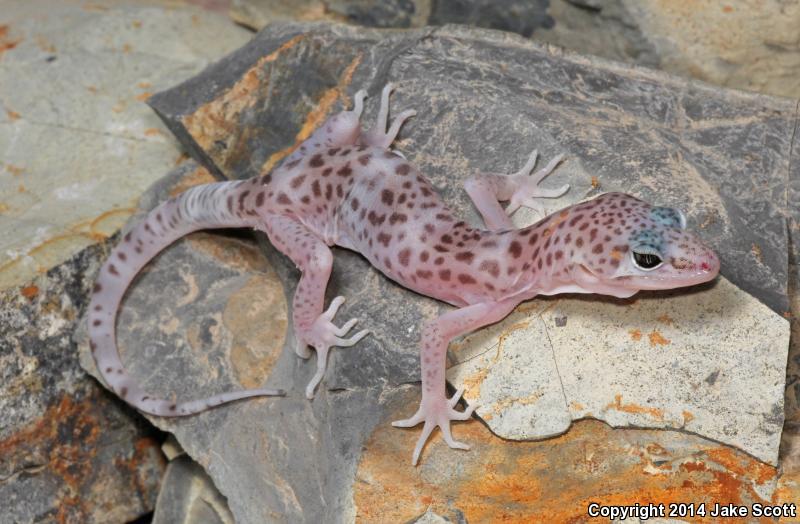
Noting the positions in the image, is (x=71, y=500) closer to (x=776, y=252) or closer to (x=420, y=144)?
(x=420, y=144)

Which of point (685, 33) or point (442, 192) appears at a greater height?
point (685, 33)

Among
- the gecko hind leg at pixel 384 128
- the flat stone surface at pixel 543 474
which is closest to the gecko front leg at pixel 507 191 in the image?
the gecko hind leg at pixel 384 128

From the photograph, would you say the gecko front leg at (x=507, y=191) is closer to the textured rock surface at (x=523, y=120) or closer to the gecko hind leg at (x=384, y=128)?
the textured rock surface at (x=523, y=120)

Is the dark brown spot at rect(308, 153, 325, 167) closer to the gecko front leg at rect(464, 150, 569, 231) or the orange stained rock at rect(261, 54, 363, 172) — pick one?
the orange stained rock at rect(261, 54, 363, 172)

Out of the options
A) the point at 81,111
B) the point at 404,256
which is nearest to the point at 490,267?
the point at 404,256

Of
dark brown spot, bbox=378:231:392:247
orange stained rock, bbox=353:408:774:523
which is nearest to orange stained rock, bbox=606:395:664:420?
orange stained rock, bbox=353:408:774:523

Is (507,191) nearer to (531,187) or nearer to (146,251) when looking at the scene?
(531,187)

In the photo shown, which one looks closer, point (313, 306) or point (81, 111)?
point (313, 306)
